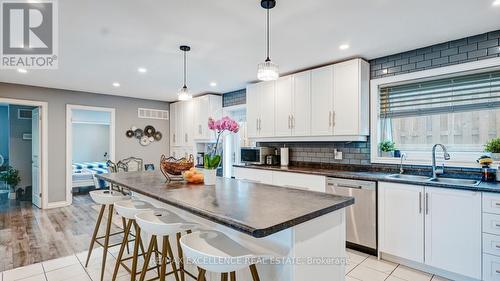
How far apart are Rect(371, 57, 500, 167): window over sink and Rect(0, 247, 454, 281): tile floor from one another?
4.07 feet

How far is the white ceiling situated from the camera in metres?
2.19

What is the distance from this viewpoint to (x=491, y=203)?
2205mm

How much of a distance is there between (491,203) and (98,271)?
3.76 meters

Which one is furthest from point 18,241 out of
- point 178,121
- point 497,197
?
point 497,197

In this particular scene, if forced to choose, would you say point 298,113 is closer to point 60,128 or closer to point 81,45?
point 81,45

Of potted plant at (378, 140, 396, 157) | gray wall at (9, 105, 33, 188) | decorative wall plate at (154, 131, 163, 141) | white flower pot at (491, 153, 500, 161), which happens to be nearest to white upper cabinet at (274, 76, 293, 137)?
potted plant at (378, 140, 396, 157)

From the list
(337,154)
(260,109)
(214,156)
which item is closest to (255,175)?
(260,109)

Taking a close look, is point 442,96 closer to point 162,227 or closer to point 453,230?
point 453,230

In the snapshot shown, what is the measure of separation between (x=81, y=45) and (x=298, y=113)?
117 inches

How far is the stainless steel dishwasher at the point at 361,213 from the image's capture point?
2.90m

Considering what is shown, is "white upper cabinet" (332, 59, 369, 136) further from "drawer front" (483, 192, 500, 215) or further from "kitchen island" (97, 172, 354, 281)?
"kitchen island" (97, 172, 354, 281)

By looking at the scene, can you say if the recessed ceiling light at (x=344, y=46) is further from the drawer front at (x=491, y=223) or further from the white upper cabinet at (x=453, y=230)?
the drawer front at (x=491, y=223)

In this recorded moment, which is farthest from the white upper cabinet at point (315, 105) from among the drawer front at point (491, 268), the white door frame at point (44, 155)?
the white door frame at point (44, 155)

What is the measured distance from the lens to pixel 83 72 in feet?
13.5
